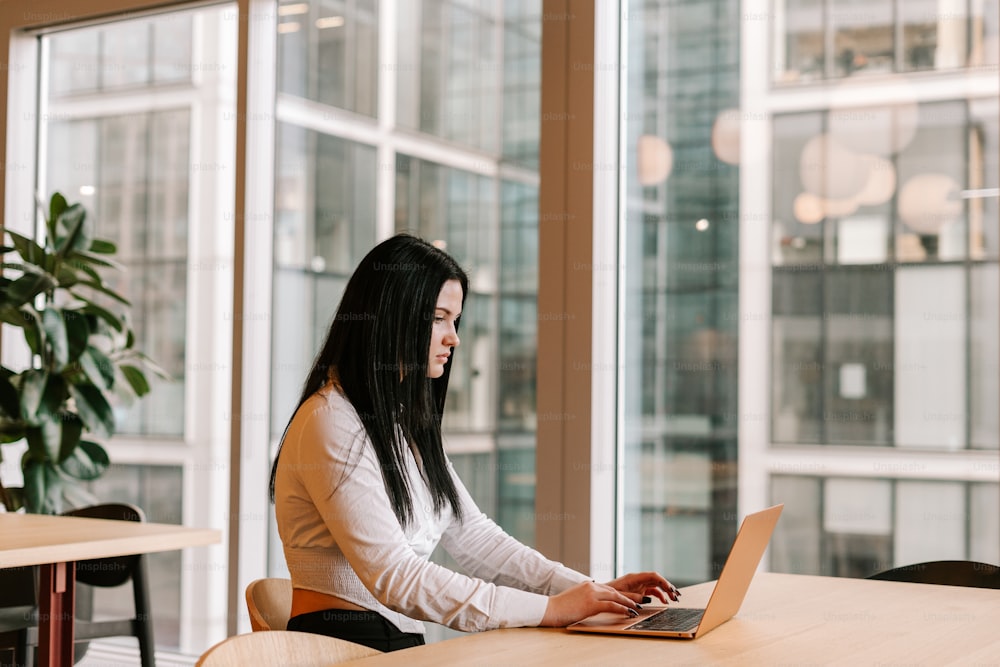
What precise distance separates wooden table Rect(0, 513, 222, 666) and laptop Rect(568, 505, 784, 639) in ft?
4.12

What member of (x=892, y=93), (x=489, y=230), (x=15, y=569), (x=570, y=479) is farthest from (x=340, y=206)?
(x=892, y=93)

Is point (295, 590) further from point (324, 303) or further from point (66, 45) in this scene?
point (66, 45)

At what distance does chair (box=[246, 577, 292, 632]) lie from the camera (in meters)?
2.10

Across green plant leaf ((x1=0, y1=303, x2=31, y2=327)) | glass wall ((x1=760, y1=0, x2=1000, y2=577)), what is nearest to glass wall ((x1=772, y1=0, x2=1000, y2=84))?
glass wall ((x1=760, y1=0, x2=1000, y2=577))

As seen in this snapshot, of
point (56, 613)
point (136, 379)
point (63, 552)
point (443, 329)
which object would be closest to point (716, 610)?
point (443, 329)

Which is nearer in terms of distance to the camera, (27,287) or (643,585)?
(643,585)

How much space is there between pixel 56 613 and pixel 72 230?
71.2 inches

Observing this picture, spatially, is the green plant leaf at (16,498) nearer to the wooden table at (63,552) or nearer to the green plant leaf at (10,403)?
the green plant leaf at (10,403)

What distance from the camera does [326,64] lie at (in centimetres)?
398

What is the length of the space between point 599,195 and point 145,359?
1.77 meters

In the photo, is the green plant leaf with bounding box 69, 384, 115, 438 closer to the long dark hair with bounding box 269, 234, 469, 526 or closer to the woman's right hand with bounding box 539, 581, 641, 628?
the long dark hair with bounding box 269, 234, 469, 526

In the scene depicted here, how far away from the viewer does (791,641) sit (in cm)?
165

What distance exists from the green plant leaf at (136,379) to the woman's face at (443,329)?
7.05ft

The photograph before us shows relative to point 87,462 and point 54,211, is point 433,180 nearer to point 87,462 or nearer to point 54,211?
point 54,211
